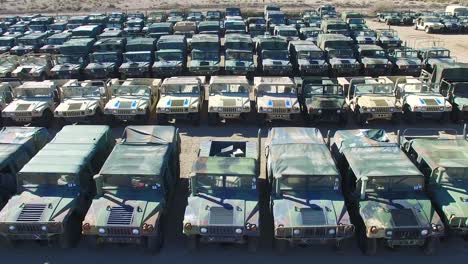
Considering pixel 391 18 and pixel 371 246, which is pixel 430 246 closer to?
pixel 371 246

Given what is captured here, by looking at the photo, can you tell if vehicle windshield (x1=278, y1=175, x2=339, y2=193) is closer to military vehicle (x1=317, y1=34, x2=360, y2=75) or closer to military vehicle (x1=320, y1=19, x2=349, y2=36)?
military vehicle (x1=317, y1=34, x2=360, y2=75)

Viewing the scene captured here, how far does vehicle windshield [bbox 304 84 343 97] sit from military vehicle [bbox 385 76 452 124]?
88.0 inches

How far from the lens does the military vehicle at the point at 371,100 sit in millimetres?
16250

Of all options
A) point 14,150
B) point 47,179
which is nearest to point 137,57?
point 14,150

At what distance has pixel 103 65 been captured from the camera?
21.9 metres

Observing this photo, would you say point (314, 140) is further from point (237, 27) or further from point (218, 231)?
point (237, 27)

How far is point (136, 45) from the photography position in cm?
2370

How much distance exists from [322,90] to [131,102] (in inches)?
274

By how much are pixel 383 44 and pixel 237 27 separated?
9.10m

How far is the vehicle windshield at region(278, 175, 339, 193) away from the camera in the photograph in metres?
10.2

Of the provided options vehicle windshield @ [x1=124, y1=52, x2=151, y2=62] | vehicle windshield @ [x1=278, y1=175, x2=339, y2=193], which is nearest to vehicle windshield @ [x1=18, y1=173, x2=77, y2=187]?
vehicle windshield @ [x1=278, y1=175, x2=339, y2=193]

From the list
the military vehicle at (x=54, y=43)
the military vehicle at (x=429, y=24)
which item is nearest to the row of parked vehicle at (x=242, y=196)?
the military vehicle at (x=54, y=43)

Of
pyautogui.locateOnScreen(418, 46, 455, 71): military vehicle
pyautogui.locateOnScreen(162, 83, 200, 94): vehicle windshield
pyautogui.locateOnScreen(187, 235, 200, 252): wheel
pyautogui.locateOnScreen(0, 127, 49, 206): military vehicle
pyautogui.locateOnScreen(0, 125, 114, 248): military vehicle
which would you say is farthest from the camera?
pyautogui.locateOnScreen(418, 46, 455, 71): military vehicle

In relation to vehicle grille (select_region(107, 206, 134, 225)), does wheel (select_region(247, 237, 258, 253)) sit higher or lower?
lower
